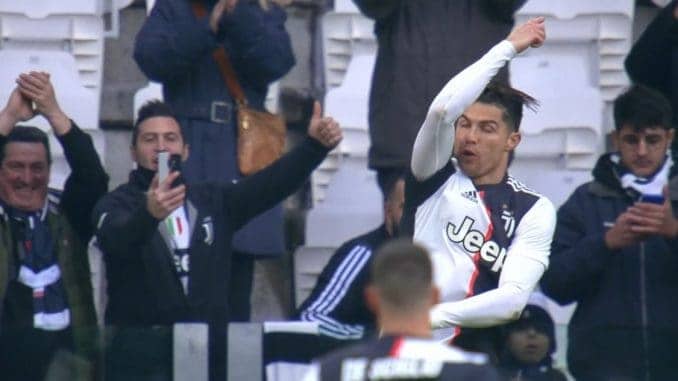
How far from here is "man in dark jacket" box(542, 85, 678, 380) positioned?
308 inches

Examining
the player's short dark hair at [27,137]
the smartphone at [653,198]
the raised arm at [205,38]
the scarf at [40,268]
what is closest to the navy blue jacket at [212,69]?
the raised arm at [205,38]

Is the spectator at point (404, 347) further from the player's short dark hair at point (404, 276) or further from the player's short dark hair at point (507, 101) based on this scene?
the player's short dark hair at point (507, 101)

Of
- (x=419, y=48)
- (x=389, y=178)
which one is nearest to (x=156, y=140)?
(x=389, y=178)

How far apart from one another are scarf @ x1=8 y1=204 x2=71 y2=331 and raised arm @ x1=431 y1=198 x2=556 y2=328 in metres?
1.85

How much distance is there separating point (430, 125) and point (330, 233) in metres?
2.49

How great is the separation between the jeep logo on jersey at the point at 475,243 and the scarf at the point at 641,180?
4.17ft

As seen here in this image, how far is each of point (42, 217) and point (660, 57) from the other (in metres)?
2.50

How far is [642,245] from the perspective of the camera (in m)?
8.25

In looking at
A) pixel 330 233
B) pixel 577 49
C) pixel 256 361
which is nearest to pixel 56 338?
pixel 256 361

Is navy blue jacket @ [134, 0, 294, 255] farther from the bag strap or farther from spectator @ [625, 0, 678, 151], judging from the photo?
spectator @ [625, 0, 678, 151]

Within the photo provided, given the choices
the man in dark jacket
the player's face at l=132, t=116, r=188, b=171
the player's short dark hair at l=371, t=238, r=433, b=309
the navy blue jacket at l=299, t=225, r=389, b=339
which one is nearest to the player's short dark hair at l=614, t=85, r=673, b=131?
the man in dark jacket

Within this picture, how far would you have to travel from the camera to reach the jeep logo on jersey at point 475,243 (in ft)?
23.4

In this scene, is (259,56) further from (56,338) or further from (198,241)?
(56,338)

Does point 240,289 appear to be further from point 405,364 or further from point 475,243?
point 405,364
